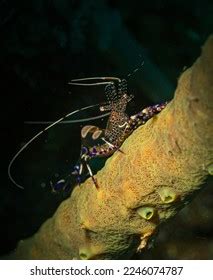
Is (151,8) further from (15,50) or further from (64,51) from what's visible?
(15,50)

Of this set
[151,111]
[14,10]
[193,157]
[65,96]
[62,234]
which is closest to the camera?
[193,157]

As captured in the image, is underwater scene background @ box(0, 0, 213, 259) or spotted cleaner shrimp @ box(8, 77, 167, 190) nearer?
spotted cleaner shrimp @ box(8, 77, 167, 190)

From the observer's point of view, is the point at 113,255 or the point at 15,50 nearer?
the point at 113,255

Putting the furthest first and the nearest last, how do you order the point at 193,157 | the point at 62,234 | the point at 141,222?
the point at 62,234 → the point at 141,222 → the point at 193,157

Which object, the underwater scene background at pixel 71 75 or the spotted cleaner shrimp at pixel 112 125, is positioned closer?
the spotted cleaner shrimp at pixel 112 125

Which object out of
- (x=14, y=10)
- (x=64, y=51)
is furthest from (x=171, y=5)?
(x=14, y=10)

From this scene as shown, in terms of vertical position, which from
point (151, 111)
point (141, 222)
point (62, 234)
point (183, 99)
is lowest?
point (62, 234)

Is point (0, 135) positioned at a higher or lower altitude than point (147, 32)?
lower

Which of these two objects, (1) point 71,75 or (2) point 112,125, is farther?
(1) point 71,75
